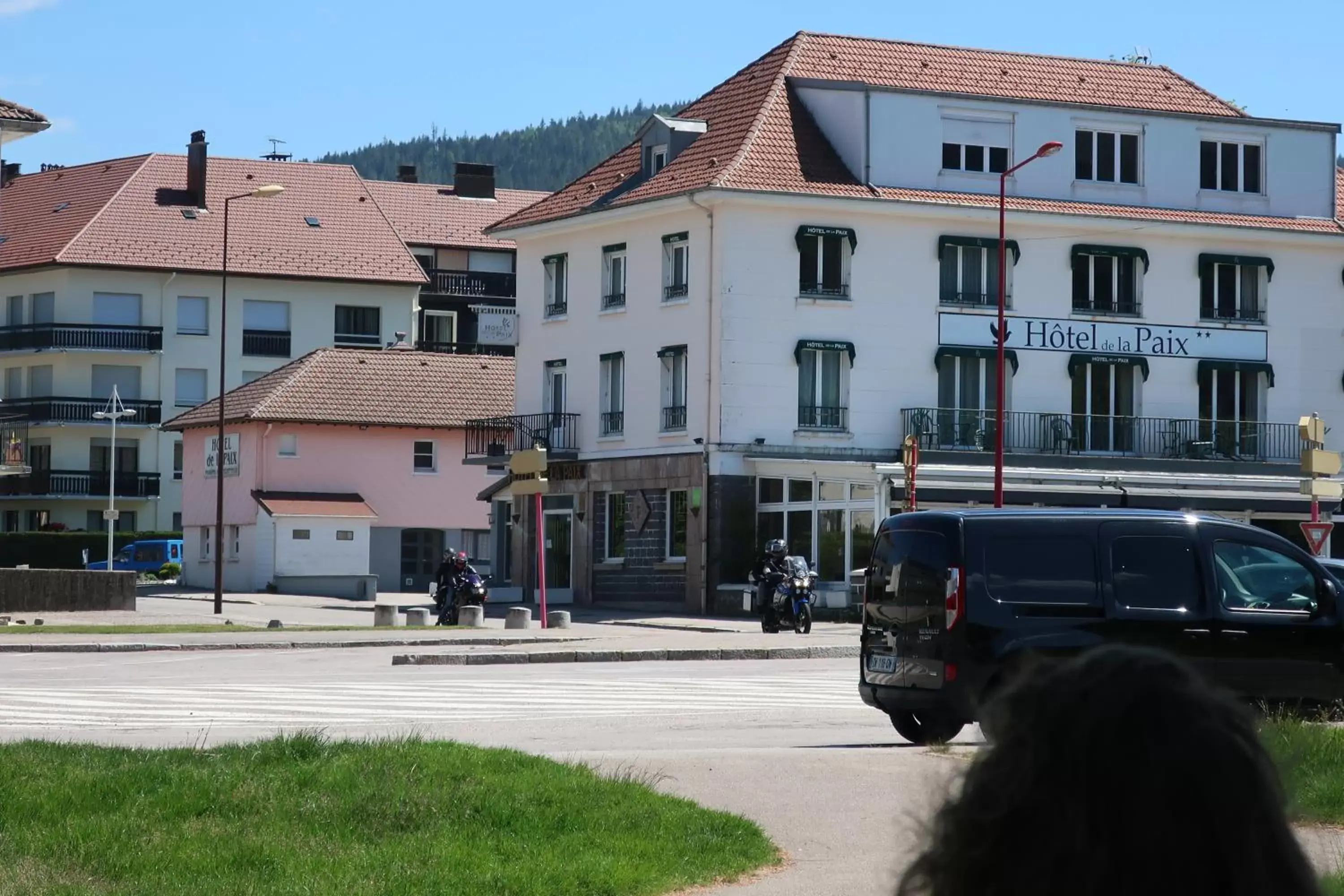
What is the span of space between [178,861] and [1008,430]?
4088cm

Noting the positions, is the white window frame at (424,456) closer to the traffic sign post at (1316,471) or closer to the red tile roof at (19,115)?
the red tile roof at (19,115)

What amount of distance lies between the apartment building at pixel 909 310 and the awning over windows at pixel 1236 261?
8 cm

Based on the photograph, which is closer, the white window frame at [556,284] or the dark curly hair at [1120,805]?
the dark curly hair at [1120,805]

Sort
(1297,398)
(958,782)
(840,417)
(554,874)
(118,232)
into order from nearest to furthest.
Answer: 1. (958,782)
2. (554,874)
3. (840,417)
4. (1297,398)
5. (118,232)

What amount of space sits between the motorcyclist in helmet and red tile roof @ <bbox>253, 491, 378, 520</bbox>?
28.8 metres

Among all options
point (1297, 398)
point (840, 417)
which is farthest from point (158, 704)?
point (1297, 398)

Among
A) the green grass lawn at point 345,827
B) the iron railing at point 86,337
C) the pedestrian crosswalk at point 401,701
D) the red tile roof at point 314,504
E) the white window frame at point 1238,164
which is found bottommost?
the pedestrian crosswalk at point 401,701

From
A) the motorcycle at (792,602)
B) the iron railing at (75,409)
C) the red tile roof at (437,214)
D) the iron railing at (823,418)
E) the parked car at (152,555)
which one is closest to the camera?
the motorcycle at (792,602)

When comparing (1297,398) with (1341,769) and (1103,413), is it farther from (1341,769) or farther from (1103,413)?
(1341,769)

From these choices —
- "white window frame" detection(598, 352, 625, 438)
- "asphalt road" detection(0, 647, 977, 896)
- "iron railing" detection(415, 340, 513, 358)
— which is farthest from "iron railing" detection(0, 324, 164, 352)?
"asphalt road" detection(0, 647, 977, 896)

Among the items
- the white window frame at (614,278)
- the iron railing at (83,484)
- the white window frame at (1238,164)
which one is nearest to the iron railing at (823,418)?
the white window frame at (614,278)

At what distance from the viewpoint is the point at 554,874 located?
8.82 metres

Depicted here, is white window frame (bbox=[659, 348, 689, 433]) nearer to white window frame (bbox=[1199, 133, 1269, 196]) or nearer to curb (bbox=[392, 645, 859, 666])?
white window frame (bbox=[1199, 133, 1269, 196])

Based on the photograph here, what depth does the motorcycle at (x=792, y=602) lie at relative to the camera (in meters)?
36.6
